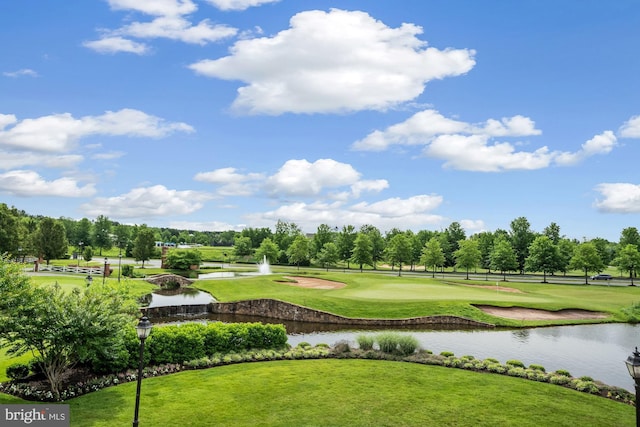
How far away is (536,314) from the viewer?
38.8 meters

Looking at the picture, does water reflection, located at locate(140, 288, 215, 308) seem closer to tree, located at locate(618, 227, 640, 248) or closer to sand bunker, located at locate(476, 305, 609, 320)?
sand bunker, located at locate(476, 305, 609, 320)

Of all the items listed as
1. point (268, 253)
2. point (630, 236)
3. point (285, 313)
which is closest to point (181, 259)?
point (268, 253)

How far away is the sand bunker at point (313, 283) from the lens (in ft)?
177

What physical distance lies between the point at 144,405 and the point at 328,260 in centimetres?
7064

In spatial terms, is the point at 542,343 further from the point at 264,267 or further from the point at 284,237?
the point at 284,237

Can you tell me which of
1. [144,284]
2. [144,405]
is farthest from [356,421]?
[144,284]

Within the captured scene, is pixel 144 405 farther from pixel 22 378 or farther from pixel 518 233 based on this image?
pixel 518 233

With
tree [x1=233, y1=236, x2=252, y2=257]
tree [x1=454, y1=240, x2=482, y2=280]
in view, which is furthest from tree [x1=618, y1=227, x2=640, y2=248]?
tree [x1=233, y1=236, x2=252, y2=257]

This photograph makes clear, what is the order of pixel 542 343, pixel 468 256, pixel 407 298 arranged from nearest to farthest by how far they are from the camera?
pixel 542 343, pixel 407 298, pixel 468 256

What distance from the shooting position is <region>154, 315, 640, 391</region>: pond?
915 inches

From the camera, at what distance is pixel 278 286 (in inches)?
1989

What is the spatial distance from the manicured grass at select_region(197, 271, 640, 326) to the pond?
297 cm

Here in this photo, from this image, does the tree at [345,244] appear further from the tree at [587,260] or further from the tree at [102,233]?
the tree at [102,233]

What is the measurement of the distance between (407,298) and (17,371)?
3231 centimetres
